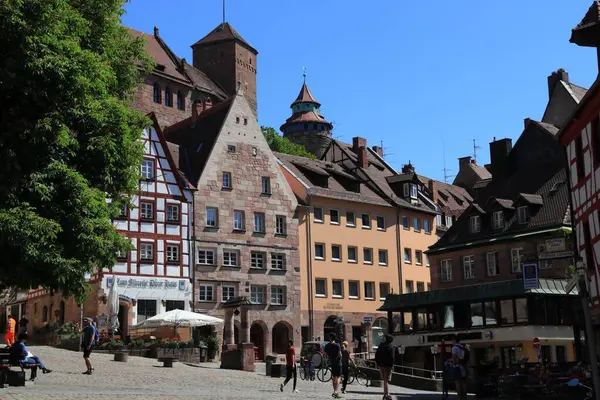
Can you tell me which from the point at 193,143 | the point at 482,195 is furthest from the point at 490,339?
the point at 193,143

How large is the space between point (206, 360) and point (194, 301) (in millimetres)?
10651

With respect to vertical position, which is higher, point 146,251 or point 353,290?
point 146,251

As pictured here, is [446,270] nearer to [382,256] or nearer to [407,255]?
[382,256]

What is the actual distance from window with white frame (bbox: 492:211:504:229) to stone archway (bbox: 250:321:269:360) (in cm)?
1375

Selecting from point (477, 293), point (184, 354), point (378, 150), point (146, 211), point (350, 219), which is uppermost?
point (378, 150)

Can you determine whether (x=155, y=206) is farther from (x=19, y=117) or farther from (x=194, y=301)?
(x=19, y=117)

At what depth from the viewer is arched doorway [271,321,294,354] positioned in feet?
177

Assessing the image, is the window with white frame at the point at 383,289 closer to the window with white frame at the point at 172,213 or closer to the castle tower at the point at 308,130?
the window with white frame at the point at 172,213

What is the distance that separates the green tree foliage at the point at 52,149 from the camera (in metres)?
18.0

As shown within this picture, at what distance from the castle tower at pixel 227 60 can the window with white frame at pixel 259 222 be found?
33.1 m

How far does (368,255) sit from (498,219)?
42.3 ft

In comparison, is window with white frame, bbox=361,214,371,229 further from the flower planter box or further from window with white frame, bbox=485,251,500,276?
the flower planter box

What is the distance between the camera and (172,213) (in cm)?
5003

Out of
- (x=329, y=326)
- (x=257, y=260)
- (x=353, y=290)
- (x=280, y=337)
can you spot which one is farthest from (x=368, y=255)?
(x=257, y=260)
